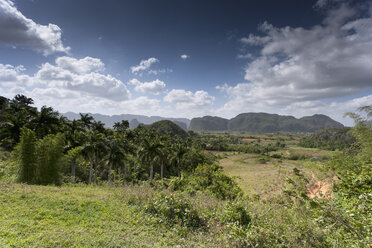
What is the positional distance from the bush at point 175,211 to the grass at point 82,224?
1.39ft

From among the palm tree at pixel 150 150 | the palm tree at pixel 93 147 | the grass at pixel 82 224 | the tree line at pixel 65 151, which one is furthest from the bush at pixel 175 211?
the palm tree at pixel 150 150

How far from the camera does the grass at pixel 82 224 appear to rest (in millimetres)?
5340

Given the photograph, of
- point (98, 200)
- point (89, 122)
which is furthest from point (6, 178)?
point (89, 122)

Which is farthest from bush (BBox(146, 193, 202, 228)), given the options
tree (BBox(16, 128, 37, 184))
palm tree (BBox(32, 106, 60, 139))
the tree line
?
palm tree (BBox(32, 106, 60, 139))

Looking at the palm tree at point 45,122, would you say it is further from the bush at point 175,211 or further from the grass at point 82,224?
the bush at point 175,211

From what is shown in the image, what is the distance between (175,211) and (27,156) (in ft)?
45.8

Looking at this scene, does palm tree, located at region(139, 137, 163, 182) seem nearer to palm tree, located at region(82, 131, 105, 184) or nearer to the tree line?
the tree line

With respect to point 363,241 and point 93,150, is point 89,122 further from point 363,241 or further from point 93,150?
point 363,241

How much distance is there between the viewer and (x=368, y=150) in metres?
11.5

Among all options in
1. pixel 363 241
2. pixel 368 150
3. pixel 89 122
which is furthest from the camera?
pixel 89 122

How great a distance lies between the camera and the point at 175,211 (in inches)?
284

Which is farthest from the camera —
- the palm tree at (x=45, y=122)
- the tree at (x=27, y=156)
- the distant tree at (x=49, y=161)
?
the palm tree at (x=45, y=122)

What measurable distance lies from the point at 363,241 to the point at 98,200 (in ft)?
36.0

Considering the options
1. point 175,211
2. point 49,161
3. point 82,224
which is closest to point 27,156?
point 49,161
